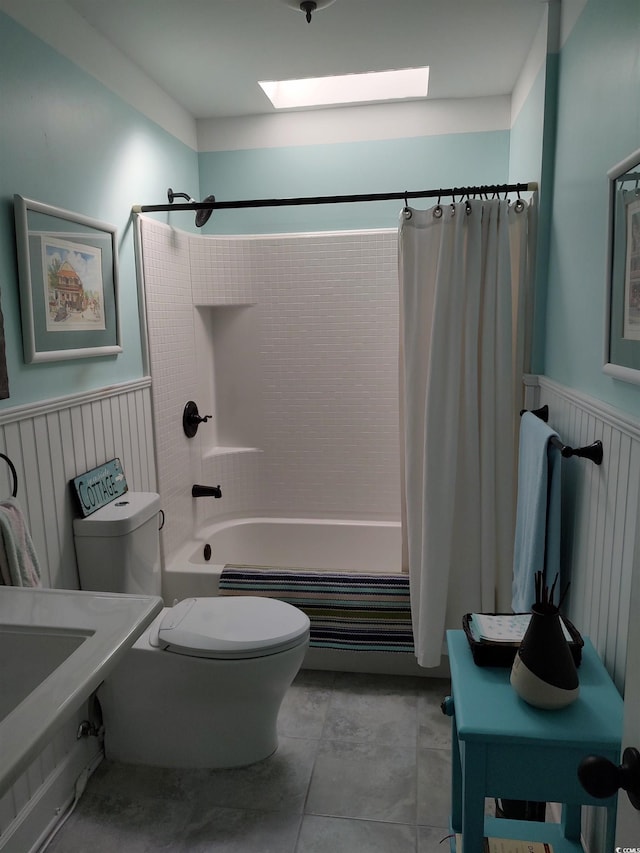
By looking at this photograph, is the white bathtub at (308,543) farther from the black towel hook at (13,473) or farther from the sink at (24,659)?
the sink at (24,659)

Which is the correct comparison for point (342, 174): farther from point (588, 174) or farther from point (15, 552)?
point (15, 552)

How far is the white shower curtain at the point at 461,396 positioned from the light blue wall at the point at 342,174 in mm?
1031

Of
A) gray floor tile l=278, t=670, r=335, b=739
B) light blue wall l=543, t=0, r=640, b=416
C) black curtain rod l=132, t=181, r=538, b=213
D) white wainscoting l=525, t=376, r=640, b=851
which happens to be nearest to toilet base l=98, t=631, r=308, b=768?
gray floor tile l=278, t=670, r=335, b=739

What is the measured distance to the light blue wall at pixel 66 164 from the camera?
179 centimetres

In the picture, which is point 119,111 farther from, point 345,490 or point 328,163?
point 345,490

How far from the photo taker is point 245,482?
3.59 metres

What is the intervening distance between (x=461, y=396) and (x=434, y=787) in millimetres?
1337

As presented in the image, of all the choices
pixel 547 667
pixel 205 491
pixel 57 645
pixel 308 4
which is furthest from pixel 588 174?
pixel 205 491

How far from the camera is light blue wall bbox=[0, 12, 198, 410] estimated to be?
5.88ft

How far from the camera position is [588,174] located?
1.69 meters

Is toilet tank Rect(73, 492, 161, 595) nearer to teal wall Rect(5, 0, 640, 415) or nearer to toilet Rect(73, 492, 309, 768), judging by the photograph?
toilet Rect(73, 492, 309, 768)

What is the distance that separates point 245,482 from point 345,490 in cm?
58

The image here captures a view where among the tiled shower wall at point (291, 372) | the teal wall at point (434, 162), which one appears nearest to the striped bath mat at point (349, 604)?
the tiled shower wall at point (291, 372)

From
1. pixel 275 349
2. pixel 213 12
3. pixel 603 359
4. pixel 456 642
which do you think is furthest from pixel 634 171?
pixel 275 349
